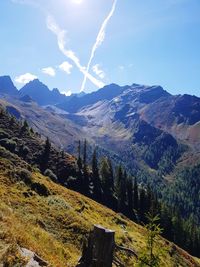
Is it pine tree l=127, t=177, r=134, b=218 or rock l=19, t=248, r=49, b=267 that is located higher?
rock l=19, t=248, r=49, b=267

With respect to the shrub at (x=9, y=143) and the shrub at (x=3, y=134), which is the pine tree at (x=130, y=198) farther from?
the shrub at (x=3, y=134)

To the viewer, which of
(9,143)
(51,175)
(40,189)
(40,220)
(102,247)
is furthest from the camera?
(9,143)

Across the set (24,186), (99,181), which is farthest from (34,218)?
(99,181)

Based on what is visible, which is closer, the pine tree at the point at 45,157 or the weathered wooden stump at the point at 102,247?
the weathered wooden stump at the point at 102,247

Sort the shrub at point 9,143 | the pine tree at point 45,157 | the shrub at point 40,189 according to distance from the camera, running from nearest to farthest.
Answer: the shrub at point 40,189 < the shrub at point 9,143 < the pine tree at point 45,157

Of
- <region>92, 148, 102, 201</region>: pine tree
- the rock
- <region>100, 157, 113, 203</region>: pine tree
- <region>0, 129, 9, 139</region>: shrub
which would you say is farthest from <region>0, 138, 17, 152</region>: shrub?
the rock

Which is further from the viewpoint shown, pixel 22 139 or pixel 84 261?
pixel 22 139

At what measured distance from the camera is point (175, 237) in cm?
13150

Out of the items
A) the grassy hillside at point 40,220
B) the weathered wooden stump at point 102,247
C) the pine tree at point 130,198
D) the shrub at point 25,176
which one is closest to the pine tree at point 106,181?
the pine tree at point 130,198

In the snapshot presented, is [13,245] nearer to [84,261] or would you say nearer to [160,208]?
[84,261]

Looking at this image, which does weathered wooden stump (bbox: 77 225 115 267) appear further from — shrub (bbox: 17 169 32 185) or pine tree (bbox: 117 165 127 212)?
pine tree (bbox: 117 165 127 212)

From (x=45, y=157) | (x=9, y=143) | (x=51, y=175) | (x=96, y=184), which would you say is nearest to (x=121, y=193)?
(x=96, y=184)

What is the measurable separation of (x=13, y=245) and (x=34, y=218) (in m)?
22.3

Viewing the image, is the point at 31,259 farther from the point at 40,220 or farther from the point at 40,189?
the point at 40,189
